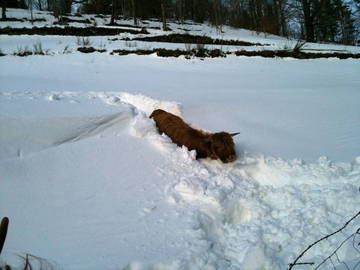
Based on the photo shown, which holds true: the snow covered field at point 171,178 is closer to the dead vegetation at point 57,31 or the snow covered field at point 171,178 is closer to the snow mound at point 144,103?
the snow mound at point 144,103

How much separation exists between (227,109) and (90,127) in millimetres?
1726

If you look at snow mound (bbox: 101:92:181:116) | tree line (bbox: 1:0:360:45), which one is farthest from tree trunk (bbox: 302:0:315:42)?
snow mound (bbox: 101:92:181:116)

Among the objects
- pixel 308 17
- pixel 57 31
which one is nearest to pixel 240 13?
pixel 308 17

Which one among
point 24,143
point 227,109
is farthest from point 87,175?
point 227,109

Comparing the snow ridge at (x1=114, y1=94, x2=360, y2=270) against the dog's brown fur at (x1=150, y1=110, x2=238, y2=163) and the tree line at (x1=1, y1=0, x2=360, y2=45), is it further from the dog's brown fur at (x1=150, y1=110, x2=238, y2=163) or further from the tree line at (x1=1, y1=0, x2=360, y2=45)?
the tree line at (x1=1, y1=0, x2=360, y2=45)

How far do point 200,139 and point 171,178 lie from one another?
573mm

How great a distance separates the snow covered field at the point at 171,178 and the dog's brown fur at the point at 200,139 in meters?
0.09

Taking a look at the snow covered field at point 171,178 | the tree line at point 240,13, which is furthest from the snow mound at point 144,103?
the tree line at point 240,13

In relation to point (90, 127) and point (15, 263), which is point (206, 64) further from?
point (15, 263)

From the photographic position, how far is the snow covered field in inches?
74.7

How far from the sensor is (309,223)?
2.03 m

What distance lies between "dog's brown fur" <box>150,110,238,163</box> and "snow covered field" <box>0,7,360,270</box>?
0.31 ft

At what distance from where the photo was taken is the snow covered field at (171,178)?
1.90 metres

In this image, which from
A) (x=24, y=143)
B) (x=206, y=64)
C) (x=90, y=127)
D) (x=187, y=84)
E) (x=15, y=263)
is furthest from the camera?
(x=206, y=64)
